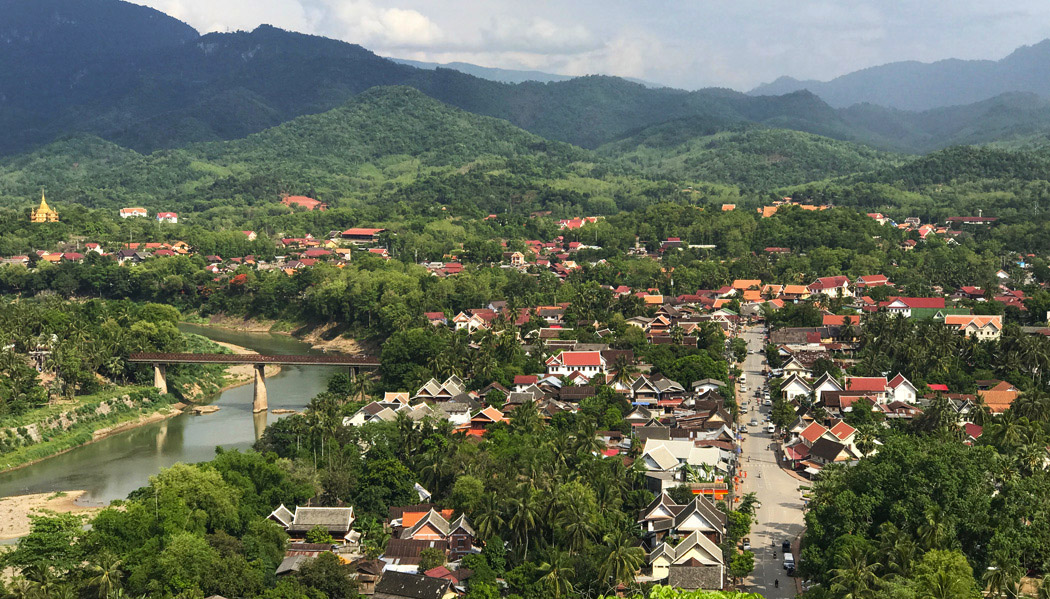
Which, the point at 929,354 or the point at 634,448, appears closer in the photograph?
the point at 634,448

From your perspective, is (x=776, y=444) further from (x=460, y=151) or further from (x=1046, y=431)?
A: (x=460, y=151)

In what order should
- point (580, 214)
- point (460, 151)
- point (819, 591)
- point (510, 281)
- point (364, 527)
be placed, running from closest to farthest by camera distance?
1. point (819, 591)
2. point (364, 527)
3. point (510, 281)
4. point (580, 214)
5. point (460, 151)

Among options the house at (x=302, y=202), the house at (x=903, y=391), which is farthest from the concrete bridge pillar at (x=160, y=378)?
the house at (x=302, y=202)

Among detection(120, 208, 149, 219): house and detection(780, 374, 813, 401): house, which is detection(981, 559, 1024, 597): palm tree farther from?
detection(120, 208, 149, 219): house

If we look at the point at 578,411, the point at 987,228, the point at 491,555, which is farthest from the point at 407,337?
the point at 987,228

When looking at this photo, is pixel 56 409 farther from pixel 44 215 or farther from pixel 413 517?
pixel 44 215

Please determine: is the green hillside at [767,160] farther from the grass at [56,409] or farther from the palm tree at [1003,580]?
the palm tree at [1003,580]

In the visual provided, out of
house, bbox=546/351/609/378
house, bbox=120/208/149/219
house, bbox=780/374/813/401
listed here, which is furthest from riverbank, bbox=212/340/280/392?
house, bbox=120/208/149/219
